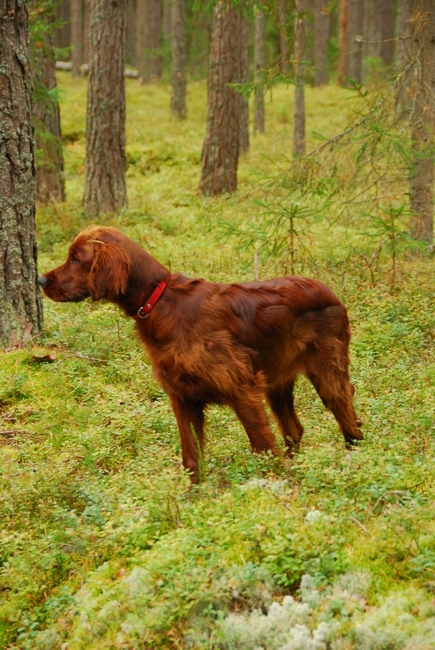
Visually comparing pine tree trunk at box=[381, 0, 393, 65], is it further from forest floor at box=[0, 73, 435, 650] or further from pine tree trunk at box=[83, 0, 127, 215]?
forest floor at box=[0, 73, 435, 650]

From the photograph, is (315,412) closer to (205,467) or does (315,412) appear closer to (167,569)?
(205,467)

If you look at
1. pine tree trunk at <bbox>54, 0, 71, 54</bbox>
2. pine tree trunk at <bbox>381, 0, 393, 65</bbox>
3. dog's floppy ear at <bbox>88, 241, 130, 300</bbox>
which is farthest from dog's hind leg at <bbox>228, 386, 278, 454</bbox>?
pine tree trunk at <bbox>54, 0, 71, 54</bbox>

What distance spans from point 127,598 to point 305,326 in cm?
231

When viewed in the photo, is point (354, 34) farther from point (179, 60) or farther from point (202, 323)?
point (202, 323)

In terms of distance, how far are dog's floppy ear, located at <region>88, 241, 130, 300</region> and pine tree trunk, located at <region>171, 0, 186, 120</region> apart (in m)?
20.6

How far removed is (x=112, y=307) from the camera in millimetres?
8078

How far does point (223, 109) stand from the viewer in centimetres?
1388

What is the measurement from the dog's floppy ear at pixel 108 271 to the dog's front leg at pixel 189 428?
2.68 feet

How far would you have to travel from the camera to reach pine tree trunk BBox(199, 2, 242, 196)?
45.5ft

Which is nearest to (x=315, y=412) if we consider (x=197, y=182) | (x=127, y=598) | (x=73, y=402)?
(x=73, y=402)

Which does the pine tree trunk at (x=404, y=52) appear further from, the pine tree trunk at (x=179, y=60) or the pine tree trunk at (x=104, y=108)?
the pine tree trunk at (x=179, y=60)

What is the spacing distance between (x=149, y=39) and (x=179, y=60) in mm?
9583

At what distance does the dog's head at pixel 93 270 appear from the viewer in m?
4.23

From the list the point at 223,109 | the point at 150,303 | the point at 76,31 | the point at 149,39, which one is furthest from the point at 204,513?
the point at 76,31
